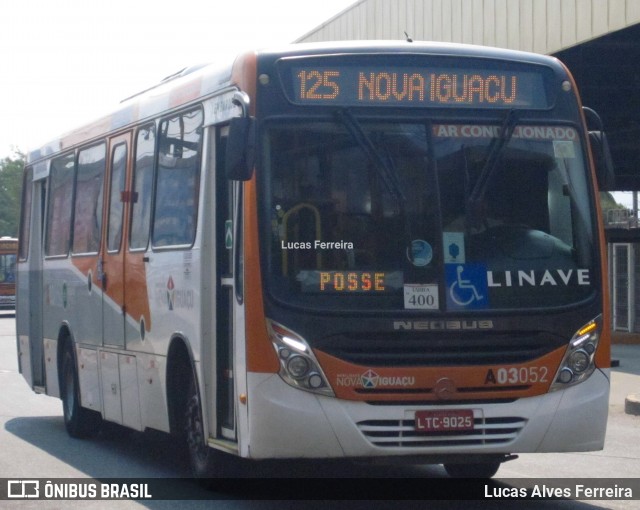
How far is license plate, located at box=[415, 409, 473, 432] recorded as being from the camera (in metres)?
8.34

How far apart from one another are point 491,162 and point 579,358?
1398 millimetres

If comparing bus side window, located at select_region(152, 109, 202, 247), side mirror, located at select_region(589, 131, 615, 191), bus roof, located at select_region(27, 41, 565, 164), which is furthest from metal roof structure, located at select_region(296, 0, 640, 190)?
side mirror, located at select_region(589, 131, 615, 191)

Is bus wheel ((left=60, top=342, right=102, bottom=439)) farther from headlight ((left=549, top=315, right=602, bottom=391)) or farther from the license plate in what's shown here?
headlight ((left=549, top=315, right=602, bottom=391))

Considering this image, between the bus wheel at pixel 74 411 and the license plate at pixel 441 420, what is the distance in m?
5.99

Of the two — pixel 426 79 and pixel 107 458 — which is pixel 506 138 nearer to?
pixel 426 79

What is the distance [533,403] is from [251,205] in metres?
2.20

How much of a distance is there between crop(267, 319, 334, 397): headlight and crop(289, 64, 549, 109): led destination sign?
1521mm

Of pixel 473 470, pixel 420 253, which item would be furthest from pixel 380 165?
pixel 473 470

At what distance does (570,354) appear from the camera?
8.62m

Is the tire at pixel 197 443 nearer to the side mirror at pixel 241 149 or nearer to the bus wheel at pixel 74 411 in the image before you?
the side mirror at pixel 241 149

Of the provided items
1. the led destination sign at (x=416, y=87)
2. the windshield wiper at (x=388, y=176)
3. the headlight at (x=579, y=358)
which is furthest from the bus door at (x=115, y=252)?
the headlight at (x=579, y=358)

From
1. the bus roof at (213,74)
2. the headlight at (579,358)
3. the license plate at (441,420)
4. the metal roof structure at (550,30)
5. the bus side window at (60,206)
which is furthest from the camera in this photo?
the metal roof structure at (550,30)

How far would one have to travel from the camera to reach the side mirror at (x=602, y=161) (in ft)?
30.3

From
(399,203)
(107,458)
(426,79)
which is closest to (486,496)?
(399,203)
